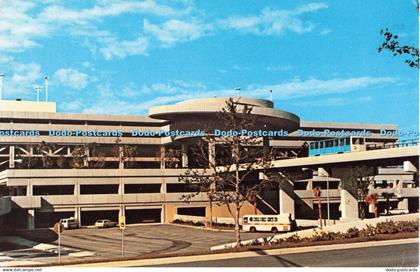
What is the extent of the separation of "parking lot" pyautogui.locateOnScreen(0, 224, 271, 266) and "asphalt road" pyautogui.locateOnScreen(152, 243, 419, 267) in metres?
15.0

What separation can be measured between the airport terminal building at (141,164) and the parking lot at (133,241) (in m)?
7.10

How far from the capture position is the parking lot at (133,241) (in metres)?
44.2

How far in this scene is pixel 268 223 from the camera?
213ft

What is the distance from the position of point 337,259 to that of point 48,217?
59999mm

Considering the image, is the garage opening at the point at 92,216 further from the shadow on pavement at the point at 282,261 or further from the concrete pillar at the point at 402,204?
the concrete pillar at the point at 402,204

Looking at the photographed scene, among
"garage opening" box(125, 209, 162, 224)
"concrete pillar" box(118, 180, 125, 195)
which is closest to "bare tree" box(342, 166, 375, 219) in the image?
"garage opening" box(125, 209, 162, 224)

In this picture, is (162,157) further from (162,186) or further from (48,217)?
(48,217)

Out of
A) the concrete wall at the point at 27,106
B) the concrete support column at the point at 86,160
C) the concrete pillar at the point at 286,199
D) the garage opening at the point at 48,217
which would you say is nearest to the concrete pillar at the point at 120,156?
the concrete support column at the point at 86,160

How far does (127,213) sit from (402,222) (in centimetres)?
5281

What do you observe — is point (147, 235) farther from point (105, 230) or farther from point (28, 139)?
point (28, 139)

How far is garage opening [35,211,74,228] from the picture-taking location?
246 ft

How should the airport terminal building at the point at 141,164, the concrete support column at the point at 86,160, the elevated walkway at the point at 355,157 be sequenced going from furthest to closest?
the concrete support column at the point at 86,160, the airport terminal building at the point at 141,164, the elevated walkway at the point at 355,157

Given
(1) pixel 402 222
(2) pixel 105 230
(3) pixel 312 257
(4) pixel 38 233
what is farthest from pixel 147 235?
(3) pixel 312 257

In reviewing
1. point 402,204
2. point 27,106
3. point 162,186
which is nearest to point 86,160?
point 162,186
